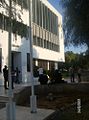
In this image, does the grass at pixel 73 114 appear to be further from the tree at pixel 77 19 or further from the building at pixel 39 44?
the building at pixel 39 44

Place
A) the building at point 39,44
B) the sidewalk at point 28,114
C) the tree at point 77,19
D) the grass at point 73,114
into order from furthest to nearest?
the building at point 39,44 → the tree at point 77,19 → the sidewalk at point 28,114 → the grass at point 73,114

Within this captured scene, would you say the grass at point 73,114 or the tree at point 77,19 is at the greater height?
the tree at point 77,19

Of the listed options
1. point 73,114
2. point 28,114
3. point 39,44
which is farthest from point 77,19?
point 39,44

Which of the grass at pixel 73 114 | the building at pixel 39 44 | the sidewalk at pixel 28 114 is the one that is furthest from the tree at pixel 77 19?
the building at pixel 39 44

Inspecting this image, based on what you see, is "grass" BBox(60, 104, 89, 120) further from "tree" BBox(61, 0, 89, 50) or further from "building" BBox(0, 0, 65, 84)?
"building" BBox(0, 0, 65, 84)

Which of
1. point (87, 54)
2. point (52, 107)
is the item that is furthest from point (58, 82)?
point (52, 107)

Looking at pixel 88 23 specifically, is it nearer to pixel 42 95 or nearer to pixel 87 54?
pixel 87 54

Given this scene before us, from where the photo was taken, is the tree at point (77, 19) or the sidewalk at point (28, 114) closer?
the sidewalk at point (28, 114)

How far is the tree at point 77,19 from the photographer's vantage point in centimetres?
1992

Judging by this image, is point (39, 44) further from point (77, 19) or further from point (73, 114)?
point (73, 114)

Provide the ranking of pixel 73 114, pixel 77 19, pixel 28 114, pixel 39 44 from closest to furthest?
pixel 73 114 < pixel 28 114 < pixel 77 19 < pixel 39 44

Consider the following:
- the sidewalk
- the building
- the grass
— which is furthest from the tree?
the building

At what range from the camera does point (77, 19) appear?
20344mm

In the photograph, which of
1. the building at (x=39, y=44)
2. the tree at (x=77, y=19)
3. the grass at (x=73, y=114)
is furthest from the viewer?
the building at (x=39, y=44)
